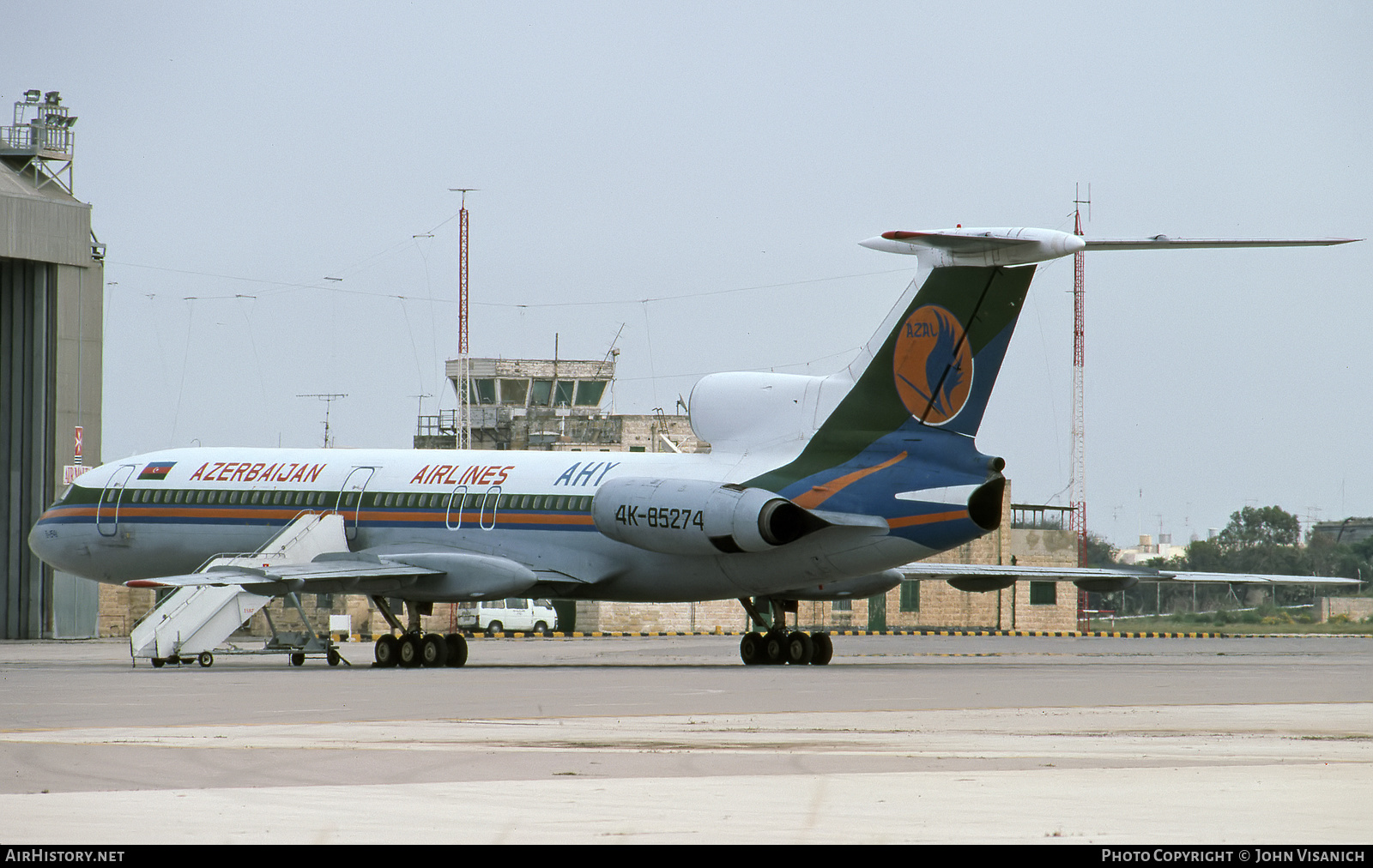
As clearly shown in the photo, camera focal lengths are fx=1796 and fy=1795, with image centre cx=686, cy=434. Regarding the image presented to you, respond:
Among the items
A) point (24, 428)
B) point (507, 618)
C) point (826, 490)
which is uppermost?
point (24, 428)

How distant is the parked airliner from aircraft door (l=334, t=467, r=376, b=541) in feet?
0.11

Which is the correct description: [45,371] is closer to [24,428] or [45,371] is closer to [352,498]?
[24,428]

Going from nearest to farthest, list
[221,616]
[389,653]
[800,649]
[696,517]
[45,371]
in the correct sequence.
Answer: [696,517]
[221,616]
[389,653]
[800,649]
[45,371]

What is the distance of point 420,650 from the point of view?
29641 millimetres

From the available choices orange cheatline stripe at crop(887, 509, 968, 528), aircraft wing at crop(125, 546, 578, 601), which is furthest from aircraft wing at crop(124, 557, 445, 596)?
orange cheatline stripe at crop(887, 509, 968, 528)

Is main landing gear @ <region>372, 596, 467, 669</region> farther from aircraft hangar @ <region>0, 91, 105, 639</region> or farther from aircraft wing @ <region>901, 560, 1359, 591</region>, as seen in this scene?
aircraft hangar @ <region>0, 91, 105, 639</region>

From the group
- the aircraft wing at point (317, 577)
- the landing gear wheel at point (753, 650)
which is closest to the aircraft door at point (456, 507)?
the aircraft wing at point (317, 577)

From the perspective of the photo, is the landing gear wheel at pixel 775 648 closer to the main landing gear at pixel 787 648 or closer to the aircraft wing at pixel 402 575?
the main landing gear at pixel 787 648

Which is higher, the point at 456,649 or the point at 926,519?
the point at 926,519

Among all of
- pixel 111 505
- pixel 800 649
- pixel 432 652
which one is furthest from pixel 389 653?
pixel 111 505

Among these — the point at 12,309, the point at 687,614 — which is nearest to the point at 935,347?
the point at 12,309

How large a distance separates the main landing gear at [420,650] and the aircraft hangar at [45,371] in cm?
1719

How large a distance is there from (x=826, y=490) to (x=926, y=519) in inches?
67.8
